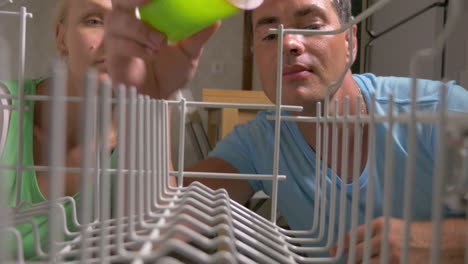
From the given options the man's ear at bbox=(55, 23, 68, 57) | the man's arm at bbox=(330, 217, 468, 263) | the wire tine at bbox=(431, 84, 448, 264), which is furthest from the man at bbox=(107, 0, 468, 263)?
the man's ear at bbox=(55, 23, 68, 57)

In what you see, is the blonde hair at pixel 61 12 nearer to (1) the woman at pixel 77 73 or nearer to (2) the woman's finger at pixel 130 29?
(1) the woman at pixel 77 73

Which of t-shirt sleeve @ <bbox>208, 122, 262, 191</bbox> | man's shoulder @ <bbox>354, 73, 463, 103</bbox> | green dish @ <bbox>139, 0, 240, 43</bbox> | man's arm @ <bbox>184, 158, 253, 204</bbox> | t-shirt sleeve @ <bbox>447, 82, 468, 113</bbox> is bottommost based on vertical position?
man's arm @ <bbox>184, 158, 253, 204</bbox>

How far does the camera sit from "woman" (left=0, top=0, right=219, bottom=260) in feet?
1.43

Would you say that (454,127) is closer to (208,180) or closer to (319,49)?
(319,49)

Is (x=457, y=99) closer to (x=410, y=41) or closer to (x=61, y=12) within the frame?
(x=410, y=41)

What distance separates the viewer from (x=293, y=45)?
0.58 metres

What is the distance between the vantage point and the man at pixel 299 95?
0.42 meters

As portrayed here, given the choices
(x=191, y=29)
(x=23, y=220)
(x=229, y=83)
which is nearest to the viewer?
(x=23, y=220)

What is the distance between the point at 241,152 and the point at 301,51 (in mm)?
301

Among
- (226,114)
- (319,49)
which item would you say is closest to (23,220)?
(319,49)

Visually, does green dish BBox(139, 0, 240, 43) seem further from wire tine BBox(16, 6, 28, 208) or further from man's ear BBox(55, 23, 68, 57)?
man's ear BBox(55, 23, 68, 57)

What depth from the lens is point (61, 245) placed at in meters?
0.30

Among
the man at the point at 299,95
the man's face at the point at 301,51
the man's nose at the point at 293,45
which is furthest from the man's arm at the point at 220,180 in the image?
the man's nose at the point at 293,45

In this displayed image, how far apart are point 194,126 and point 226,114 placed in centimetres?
40
